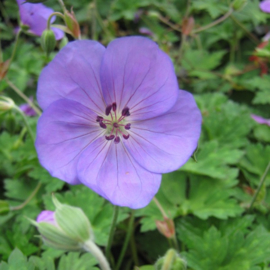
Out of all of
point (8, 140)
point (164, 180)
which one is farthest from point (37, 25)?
point (164, 180)

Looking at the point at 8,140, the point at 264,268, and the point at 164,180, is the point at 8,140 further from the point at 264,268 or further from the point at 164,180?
the point at 264,268

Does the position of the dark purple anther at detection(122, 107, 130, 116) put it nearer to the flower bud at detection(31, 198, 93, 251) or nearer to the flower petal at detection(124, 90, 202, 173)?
the flower petal at detection(124, 90, 202, 173)

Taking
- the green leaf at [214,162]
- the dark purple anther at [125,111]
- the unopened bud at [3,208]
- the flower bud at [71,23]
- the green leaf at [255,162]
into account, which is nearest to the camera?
the dark purple anther at [125,111]

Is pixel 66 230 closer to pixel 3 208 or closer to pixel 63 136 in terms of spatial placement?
pixel 63 136

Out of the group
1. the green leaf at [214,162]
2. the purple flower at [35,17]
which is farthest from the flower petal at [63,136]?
the green leaf at [214,162]

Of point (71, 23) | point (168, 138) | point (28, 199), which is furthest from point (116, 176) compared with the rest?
point (28, 199)

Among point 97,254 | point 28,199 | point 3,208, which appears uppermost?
point 97,254

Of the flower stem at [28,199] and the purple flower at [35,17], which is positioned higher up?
the purple flower at [35,17]

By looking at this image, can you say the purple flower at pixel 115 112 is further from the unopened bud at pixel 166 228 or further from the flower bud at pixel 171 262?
the unopened bud at pixel 166 228
